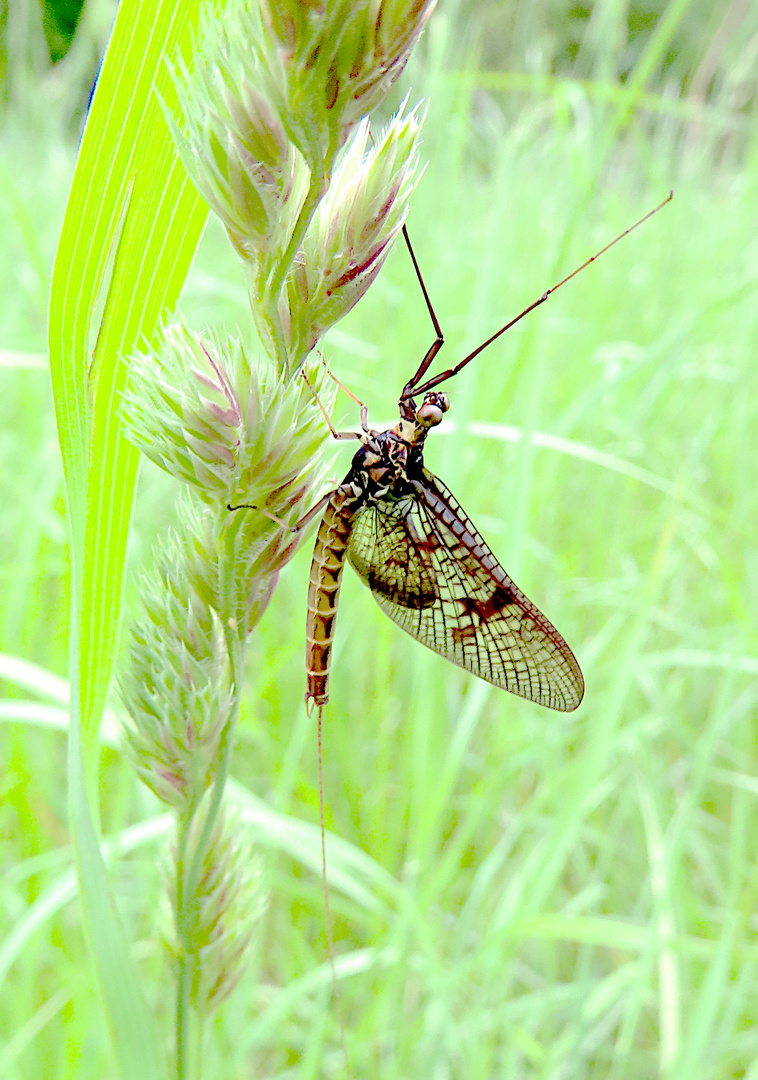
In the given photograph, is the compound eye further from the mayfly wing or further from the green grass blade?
the green grass blade

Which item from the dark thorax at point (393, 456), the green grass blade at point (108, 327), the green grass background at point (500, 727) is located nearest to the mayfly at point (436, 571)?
the dark thorax at point (393, 456)

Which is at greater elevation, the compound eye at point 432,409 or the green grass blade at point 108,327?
the compound eye at point 432,409

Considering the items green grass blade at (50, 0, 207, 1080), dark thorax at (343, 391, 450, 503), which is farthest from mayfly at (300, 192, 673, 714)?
green grass blade at (50, 0, 207, 1080)

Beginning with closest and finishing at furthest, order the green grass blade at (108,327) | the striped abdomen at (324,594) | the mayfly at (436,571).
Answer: the green grass blade at (108,327)
the striped abdomen at (324,594)
the mayfly at (436,571)

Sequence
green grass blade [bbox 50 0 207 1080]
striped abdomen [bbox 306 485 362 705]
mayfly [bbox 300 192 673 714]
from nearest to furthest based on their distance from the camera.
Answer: green grass blade [bbox 50 0 207 1080]
striped abdomen [bbox 306 485 362 705]
mayfly [bbox 300 192 673 714]

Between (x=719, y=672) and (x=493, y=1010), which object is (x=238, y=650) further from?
(x=719, y=672)

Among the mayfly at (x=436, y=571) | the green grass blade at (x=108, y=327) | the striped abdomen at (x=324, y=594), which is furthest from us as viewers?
the mayfly at (x=436, y=571)

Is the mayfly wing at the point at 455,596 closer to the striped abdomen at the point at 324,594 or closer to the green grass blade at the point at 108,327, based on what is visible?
the striped abdomen at the point at 324,594

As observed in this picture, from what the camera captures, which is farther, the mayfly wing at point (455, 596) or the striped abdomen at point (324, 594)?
the mayfly wing at point (455, 596)

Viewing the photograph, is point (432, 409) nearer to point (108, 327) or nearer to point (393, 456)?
point (393, 456)
